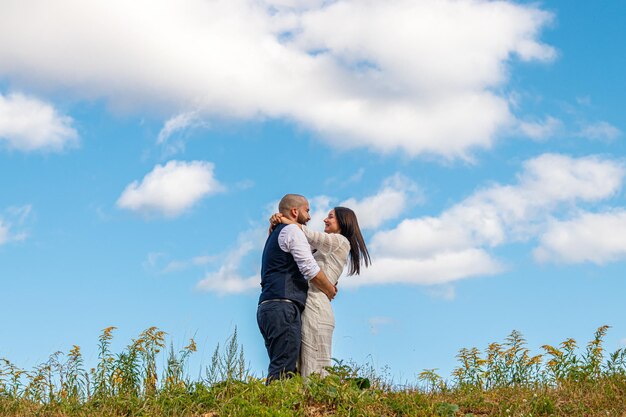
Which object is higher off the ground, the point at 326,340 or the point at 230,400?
the point at 326,340

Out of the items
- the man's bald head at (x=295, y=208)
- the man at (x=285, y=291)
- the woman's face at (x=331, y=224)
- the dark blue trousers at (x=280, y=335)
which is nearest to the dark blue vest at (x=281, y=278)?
the man at (x=285, y=291)

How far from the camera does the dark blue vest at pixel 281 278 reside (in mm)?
8836

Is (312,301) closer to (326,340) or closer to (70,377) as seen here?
(326,340)

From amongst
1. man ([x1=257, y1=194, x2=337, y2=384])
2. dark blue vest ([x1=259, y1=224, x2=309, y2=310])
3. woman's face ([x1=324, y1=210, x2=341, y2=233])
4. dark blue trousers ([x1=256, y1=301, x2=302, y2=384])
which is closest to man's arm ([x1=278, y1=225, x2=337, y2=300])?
man ([x1=257, y1=194, x2=337, y2=384])

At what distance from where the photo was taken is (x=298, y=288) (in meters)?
8.95

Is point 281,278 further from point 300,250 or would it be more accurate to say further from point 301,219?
point 301,219

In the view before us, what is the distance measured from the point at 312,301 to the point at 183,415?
7.13ft

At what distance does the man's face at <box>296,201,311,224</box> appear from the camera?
30.5ft

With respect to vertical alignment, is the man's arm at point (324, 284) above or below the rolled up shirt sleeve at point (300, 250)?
below

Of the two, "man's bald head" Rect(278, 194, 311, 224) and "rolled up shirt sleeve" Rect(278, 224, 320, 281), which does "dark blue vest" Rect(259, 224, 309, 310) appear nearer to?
"rolled up shirt sleeve" Rect(278, 224, 320, 281)

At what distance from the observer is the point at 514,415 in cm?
802

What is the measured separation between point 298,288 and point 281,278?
242 mm

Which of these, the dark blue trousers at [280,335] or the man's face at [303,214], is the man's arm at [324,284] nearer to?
the dark blue trousers at [280,335]

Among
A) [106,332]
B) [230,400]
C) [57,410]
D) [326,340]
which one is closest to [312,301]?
[326,340]
